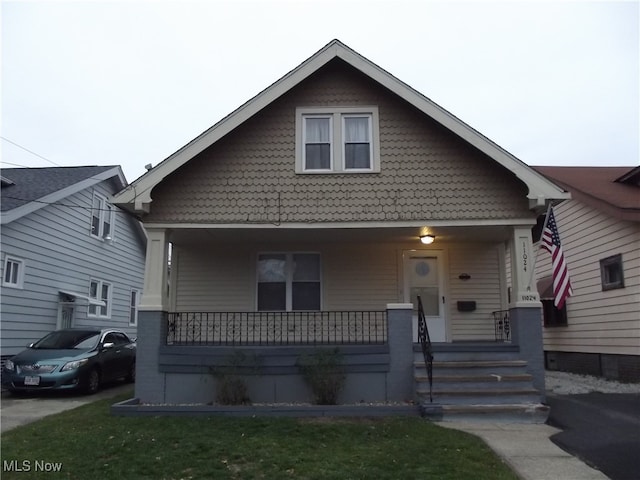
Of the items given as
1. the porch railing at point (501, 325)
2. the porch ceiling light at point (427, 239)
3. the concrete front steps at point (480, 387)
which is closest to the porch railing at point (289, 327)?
the porch ceiling light at point (427, 239)

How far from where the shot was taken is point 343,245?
12469 millimetres

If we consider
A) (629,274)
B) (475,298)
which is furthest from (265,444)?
(629,274)

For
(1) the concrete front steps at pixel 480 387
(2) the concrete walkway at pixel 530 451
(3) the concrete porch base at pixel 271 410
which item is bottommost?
(2) the concrete walkway at pixel 530 451

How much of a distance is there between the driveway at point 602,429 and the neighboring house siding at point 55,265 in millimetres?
12446

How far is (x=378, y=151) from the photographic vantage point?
10.8 meters

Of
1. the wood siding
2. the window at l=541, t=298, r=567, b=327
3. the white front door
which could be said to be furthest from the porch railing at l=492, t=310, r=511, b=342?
the window at l=541, t=298, r=567, b=327

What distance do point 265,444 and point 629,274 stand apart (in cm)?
916

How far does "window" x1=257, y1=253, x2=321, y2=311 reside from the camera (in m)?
12.2

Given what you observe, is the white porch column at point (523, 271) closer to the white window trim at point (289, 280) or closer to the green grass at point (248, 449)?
the green grass at point (248, 449)

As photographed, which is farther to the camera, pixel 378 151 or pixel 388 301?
pixel 388 301

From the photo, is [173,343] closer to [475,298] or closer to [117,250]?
[475,298]

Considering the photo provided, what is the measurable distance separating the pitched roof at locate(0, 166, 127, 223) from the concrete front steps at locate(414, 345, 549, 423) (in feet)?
33.8

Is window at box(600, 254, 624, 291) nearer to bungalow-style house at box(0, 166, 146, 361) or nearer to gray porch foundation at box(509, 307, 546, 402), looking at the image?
gray porch foundation at box(509, 307, 546, 402)

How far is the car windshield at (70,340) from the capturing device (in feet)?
40.6
